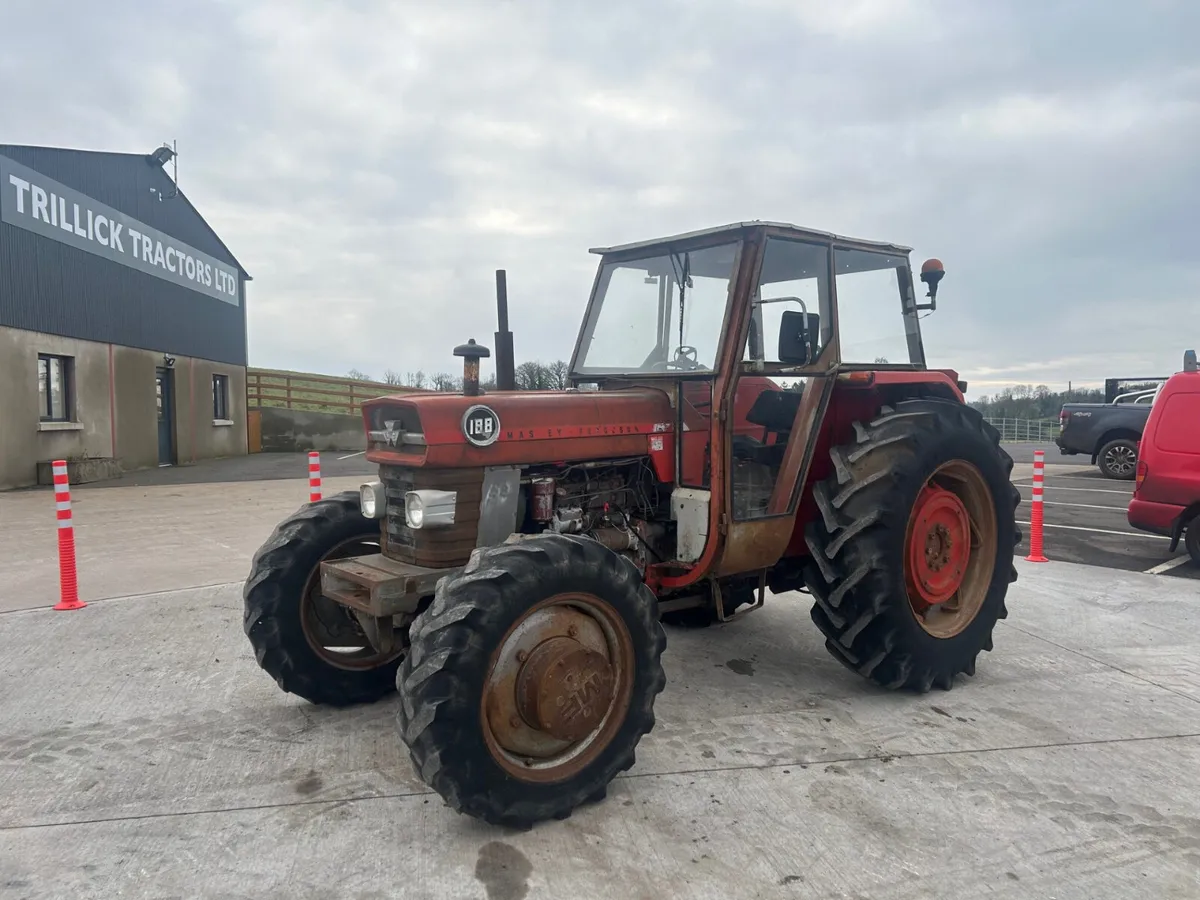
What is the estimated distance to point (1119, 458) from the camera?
15047 millimetres

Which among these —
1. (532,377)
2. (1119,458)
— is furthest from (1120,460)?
(532,377)

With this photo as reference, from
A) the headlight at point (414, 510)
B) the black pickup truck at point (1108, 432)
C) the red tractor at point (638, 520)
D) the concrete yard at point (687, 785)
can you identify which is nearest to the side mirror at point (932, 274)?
the red tractor at point (638, 520)

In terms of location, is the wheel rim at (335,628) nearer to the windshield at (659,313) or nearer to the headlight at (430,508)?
the headlight at (430,508)

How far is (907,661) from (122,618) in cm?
483

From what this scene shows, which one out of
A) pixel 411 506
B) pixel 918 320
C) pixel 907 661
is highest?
pixel 918 320

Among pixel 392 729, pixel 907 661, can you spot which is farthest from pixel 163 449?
pixel 907 661

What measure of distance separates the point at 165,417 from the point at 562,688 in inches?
688

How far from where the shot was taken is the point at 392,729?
369cm

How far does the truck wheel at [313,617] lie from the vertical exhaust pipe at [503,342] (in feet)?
3.07

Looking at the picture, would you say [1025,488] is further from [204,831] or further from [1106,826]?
[204,831]

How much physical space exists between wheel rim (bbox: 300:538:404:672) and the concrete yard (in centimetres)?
23

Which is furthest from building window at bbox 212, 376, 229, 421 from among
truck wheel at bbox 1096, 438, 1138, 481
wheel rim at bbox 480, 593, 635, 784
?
wheel rim at bbox 480, 593, 635, 784

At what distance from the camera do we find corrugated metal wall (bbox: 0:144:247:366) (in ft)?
43.4

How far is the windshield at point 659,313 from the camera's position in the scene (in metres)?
4.02
